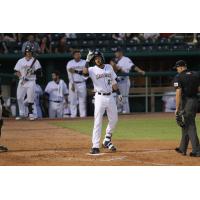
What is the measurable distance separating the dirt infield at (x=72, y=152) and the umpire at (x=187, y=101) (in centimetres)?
26

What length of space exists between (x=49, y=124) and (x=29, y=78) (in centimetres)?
151

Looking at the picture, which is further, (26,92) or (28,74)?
(26,92)

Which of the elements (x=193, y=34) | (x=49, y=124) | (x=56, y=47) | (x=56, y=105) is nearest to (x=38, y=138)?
(x=49, y=124)

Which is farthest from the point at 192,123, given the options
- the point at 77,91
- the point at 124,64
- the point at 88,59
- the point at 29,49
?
the point at 124,64

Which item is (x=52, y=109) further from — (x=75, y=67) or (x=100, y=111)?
(x=100, y=111)

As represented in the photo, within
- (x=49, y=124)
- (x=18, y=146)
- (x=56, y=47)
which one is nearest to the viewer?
(x=18, y=146)

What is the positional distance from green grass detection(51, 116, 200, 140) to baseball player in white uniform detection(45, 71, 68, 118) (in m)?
Answer: 1.38

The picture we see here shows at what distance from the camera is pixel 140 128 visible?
535 inches

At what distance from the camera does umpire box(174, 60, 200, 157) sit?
9.42 m

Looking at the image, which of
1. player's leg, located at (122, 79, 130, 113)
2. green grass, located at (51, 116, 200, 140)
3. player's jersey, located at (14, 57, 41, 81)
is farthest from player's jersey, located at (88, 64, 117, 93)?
player's leg, located at (122, 79, 130, 113)

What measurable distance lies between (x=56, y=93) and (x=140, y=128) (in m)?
3.63

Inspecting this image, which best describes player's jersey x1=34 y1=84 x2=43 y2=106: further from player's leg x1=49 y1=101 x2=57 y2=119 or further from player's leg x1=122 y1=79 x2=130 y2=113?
player's leg x1=122 y1=79 x2=130 y2=113

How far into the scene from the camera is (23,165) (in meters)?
8.74
